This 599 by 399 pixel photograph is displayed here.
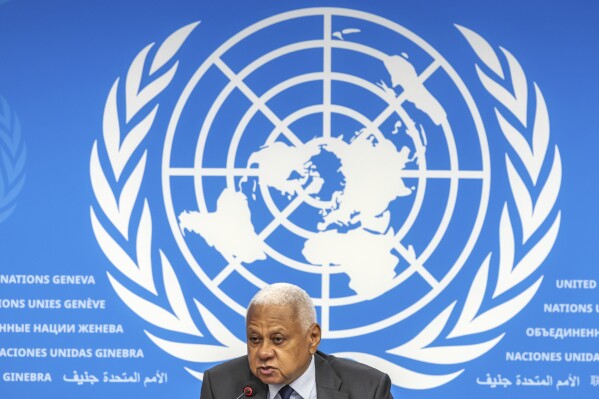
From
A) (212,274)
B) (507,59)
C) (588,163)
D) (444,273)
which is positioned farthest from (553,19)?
(212,274)

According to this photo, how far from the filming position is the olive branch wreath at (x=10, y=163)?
390 cm

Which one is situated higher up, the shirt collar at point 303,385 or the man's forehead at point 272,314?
the man's forehead at point 272,314

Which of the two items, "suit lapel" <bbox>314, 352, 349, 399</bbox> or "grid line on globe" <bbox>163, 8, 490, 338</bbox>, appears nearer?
"suit lapel" <bbox>314, 352, 349, 399</bbox>

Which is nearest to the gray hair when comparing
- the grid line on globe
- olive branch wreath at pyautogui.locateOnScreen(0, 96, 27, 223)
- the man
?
the man

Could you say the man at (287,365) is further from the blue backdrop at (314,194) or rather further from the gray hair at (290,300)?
the blue backdrop at (314,194)

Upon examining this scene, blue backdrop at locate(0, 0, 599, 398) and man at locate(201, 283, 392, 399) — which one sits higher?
blue backdrop at locate(0, 0, 599, 398)

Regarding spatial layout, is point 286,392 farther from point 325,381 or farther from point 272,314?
point 272,314

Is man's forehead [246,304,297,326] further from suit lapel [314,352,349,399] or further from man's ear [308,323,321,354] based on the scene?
suit lapel [314,352,349,399]

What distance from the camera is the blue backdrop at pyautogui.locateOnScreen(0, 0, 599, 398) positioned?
3.82 metres

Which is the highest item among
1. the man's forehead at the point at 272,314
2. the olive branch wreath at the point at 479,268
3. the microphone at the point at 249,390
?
the olive branch wreath at the point at 479,268

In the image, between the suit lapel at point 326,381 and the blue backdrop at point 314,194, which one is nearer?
the suit lapel at point 326,381

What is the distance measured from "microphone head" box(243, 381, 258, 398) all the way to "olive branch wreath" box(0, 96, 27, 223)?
1.71 meters

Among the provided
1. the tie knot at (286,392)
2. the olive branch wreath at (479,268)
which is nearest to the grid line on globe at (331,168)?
the olive branch wreath at (479,268)

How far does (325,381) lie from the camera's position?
2.87 meters
